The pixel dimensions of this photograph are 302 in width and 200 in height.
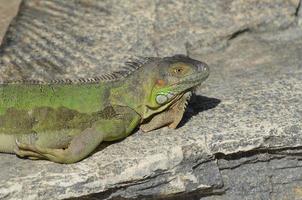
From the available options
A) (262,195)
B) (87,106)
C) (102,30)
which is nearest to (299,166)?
(262,195)

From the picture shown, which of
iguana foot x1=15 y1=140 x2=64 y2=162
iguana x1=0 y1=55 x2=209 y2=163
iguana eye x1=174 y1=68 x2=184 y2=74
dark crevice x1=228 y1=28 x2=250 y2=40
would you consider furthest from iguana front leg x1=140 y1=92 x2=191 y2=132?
dark crevice x1=228 y1=28 x2=250 y2=40

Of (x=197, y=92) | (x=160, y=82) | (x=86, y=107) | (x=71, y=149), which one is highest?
(x=160, y=82)

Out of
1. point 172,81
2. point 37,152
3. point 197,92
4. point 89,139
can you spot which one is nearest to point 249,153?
point 172,81

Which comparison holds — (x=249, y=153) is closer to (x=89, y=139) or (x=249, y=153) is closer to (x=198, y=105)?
(x=198, y=105)

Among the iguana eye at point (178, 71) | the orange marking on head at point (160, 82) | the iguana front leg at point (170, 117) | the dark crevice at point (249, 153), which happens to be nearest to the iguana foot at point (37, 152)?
the iguana front leg at point (170, 117)

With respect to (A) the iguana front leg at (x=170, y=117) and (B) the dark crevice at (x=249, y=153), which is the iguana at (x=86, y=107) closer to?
(A) the iguana front leg at (x=170, y=117)
